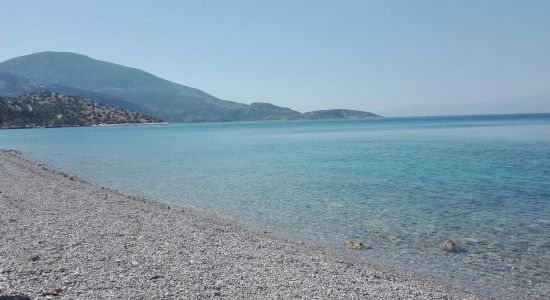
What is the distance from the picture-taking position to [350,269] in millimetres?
12211

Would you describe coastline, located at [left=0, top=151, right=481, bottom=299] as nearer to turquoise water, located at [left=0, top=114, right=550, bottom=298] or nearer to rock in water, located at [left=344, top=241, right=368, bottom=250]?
rock in water, located at [left=344, top=241, right=368, bottom=250]

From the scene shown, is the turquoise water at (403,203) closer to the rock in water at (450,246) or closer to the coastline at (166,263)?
the rock in water at (450,246)

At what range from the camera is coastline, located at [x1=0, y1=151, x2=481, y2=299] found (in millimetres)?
9461

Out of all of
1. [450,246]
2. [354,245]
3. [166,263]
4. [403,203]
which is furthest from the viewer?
[403,203]

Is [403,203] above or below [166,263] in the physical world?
below

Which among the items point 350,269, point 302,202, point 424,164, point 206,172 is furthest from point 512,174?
point 350,269

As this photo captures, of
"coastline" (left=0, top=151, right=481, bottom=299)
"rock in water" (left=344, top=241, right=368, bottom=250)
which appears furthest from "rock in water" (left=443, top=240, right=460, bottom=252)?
"coastline" (left=0, top=151, right=481, bottom=299)

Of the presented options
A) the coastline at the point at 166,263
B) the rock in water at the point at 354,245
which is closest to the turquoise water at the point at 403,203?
the rock in water at the point at 354,245

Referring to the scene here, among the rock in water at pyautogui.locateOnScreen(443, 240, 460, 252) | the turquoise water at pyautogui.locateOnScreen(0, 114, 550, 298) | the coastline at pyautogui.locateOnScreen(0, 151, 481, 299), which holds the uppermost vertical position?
the coastline at pyautogui.locateOnScreen(0, 151, 481, 299)

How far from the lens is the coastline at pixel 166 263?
9.46m

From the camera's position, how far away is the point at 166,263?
11.3m

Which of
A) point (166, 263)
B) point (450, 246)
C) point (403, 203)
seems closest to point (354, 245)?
point (450, 246)

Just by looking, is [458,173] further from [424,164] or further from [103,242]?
[103,242]

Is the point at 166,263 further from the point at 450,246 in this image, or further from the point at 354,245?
the point at 450,246
